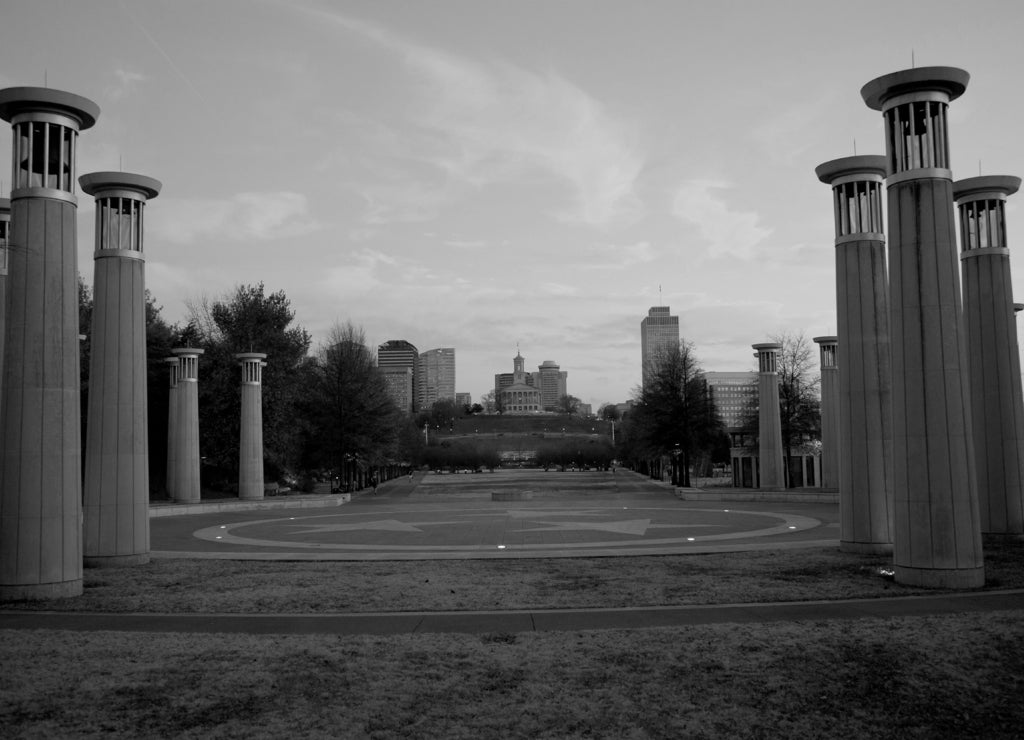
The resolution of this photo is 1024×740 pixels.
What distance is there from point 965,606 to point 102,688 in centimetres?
1201

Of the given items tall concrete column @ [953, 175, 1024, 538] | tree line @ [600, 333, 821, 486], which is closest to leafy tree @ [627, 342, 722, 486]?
tree line @ [600, 333, 821, 486]

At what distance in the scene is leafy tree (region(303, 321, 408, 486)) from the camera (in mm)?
59906

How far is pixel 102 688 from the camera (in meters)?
9.20

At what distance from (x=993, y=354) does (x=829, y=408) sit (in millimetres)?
16176

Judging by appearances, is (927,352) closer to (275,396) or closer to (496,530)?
(496,530)

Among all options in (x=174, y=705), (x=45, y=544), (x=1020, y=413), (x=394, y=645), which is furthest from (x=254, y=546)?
(x=1020, y=413)

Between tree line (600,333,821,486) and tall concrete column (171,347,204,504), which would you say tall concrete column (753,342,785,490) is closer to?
tree line (600,333,821,486)

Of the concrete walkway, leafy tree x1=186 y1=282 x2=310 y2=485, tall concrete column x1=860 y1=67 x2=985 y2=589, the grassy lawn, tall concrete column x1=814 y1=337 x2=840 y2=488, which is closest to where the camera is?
the grassy lawn

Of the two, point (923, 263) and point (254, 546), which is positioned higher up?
point (923, 263)

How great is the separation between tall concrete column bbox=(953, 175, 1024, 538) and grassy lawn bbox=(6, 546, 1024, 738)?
1206 centimetres

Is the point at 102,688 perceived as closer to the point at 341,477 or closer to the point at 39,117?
the point at 39,117

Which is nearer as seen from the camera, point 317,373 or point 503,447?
point 317,373

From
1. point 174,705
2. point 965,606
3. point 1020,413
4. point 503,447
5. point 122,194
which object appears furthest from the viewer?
point 503,447

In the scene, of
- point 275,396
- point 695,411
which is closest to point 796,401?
point 695,411
